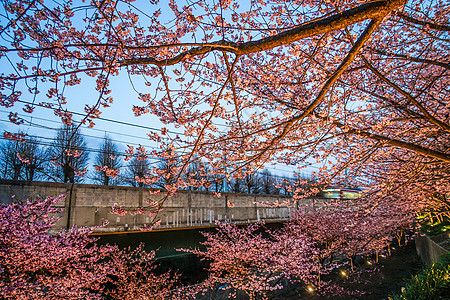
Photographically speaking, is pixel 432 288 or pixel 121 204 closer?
pixel 432 288

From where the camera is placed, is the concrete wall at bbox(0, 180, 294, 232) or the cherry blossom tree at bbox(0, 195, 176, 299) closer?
the cherry blossom tree at bbox(0, 195, 176, 299)

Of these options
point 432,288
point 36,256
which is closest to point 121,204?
point 36,256

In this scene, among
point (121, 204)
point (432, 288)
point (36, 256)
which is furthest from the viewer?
point (121, 204)

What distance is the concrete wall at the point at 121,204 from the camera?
31.1ft

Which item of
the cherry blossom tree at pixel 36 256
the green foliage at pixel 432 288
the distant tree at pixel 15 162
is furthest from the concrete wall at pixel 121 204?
the distant tree at pixel 15 162

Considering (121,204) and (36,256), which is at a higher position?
(121,204)

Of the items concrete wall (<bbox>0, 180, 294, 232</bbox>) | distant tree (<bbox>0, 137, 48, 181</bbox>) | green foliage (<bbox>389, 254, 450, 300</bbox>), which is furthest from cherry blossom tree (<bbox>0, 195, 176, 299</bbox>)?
distant tree (<bbox>0, 137, 48, 181</bbox>)

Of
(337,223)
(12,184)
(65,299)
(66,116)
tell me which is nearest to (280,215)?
(337,223)

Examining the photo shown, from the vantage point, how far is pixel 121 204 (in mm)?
11148

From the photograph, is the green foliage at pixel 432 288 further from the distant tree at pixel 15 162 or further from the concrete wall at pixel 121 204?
the distant tree at pixel 15 162

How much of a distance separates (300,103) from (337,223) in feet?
45.1

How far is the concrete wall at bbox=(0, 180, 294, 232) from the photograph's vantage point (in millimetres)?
9469

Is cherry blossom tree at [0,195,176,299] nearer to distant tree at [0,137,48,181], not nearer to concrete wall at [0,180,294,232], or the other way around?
concrete wall at [0,180,294,232]

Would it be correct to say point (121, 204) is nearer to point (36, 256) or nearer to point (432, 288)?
point (36, 256)
